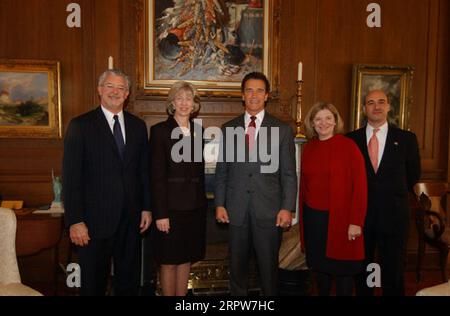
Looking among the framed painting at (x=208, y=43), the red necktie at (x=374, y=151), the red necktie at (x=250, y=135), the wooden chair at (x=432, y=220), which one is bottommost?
the wooden chair at (x=432, y=220)

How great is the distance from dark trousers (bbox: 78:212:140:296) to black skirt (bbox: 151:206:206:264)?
0.14 meters

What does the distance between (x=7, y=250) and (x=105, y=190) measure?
0.57m

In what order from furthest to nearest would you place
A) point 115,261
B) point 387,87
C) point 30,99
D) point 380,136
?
point 387,87
point 30,99
point 380,136
point 115,261

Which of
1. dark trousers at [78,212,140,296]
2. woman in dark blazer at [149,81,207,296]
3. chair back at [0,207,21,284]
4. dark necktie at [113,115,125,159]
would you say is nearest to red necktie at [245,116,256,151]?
woman in dark blazer at [149,81,207,296]

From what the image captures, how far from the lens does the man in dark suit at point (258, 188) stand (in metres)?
2.38

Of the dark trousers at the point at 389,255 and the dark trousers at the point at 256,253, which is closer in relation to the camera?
the dark trousers at the point at 256,253

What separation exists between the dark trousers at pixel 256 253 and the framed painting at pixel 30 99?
2.36 meters

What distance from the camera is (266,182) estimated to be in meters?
2.39

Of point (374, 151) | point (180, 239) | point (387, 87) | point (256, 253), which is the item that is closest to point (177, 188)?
point (180, 239)

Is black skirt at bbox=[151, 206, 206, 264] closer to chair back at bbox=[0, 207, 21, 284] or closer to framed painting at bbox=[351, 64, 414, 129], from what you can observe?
chair back at bbox=[0, 207, 21, 284]

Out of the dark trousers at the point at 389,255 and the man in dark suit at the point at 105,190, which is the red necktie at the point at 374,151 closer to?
the dark trousers at the point at 389,255

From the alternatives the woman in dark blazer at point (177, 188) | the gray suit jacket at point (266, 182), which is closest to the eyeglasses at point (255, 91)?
the gray suit jacket at point (266, 182)

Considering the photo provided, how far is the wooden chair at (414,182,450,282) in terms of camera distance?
3.64m

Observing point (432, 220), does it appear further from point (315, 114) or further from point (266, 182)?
point (266, 182)
